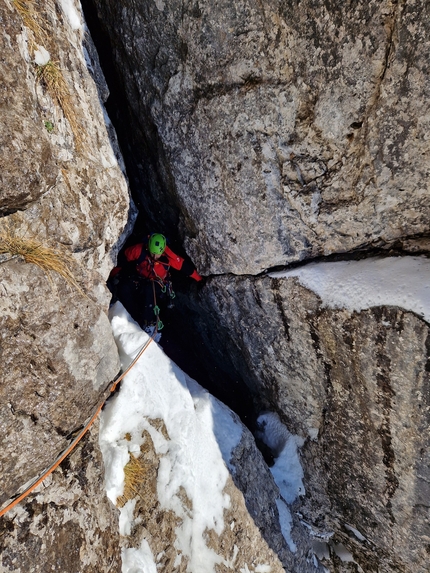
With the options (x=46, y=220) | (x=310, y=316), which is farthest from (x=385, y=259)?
(x=46, y=220)

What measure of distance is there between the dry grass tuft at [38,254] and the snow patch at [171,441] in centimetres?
129

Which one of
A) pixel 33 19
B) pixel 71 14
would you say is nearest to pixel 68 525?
pixel 33 19

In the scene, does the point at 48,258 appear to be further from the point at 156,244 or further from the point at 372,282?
the point at 372,282

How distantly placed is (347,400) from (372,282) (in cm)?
165

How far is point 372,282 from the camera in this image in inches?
158

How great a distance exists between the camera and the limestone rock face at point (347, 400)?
13.4 feet

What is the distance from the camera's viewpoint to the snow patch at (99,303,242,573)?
13.3 feet

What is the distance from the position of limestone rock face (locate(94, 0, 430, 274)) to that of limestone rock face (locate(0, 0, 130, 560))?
0.96 metres

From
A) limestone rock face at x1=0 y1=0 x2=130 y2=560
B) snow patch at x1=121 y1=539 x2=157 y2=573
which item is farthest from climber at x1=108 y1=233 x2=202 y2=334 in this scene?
snow patch at x1=121 y1=539 x2=157 y2=573

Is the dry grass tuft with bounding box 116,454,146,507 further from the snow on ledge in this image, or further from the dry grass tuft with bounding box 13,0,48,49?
the dry grass tuft with bounding box 13,0,48,49

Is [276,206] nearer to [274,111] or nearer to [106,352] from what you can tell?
[274,111]

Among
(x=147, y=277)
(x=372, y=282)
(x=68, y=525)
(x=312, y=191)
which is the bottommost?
(x=68, y=525)

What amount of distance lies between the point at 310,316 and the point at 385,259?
1101mm

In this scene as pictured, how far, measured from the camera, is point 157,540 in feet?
12.9
